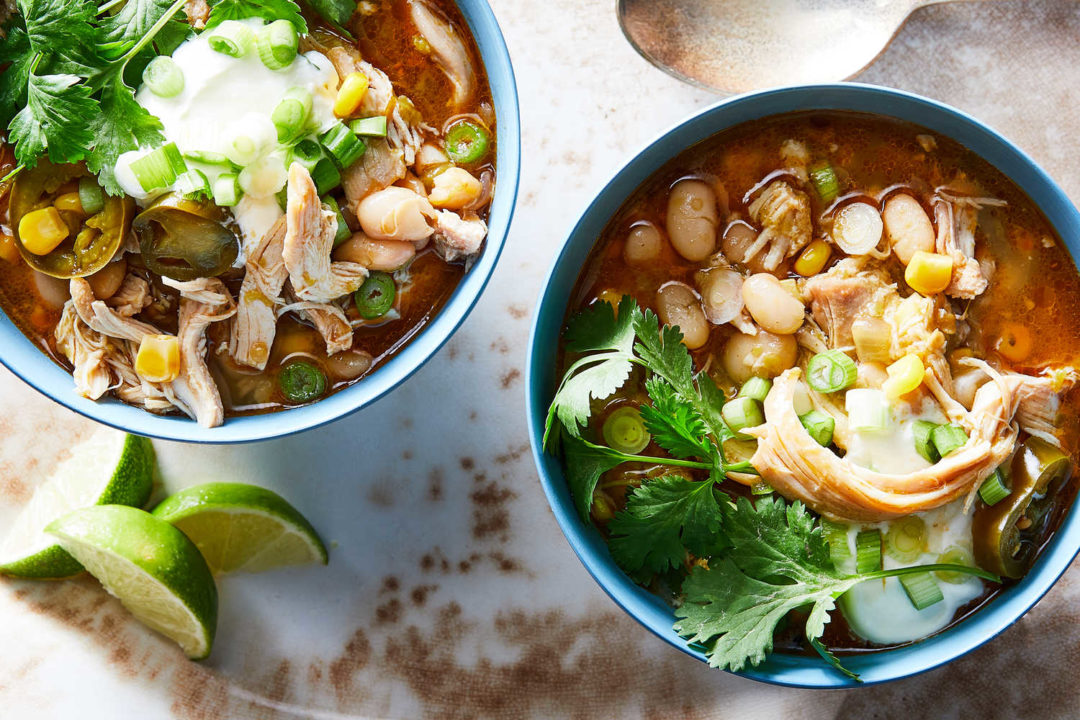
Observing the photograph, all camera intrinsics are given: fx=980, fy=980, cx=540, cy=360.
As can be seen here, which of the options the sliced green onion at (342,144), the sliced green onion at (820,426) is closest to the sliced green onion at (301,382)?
the sliced green onion at (342,144)

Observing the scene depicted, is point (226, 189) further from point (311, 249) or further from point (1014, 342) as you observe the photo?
point (1014, 342)

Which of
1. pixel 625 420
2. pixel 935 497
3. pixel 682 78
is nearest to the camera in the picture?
pixel 935 497

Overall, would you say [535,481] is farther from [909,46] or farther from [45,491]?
[909,46]

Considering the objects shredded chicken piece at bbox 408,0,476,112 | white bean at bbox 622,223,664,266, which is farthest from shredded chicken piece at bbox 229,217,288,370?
white bean at bbox 622,223,664,266

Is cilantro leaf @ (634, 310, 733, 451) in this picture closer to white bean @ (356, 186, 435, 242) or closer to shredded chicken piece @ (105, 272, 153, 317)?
white bean @ (356, 186, 435, 242)

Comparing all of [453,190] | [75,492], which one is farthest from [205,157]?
[75,492]

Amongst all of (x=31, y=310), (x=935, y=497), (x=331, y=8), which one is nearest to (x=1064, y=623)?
(x=935, y=497)
